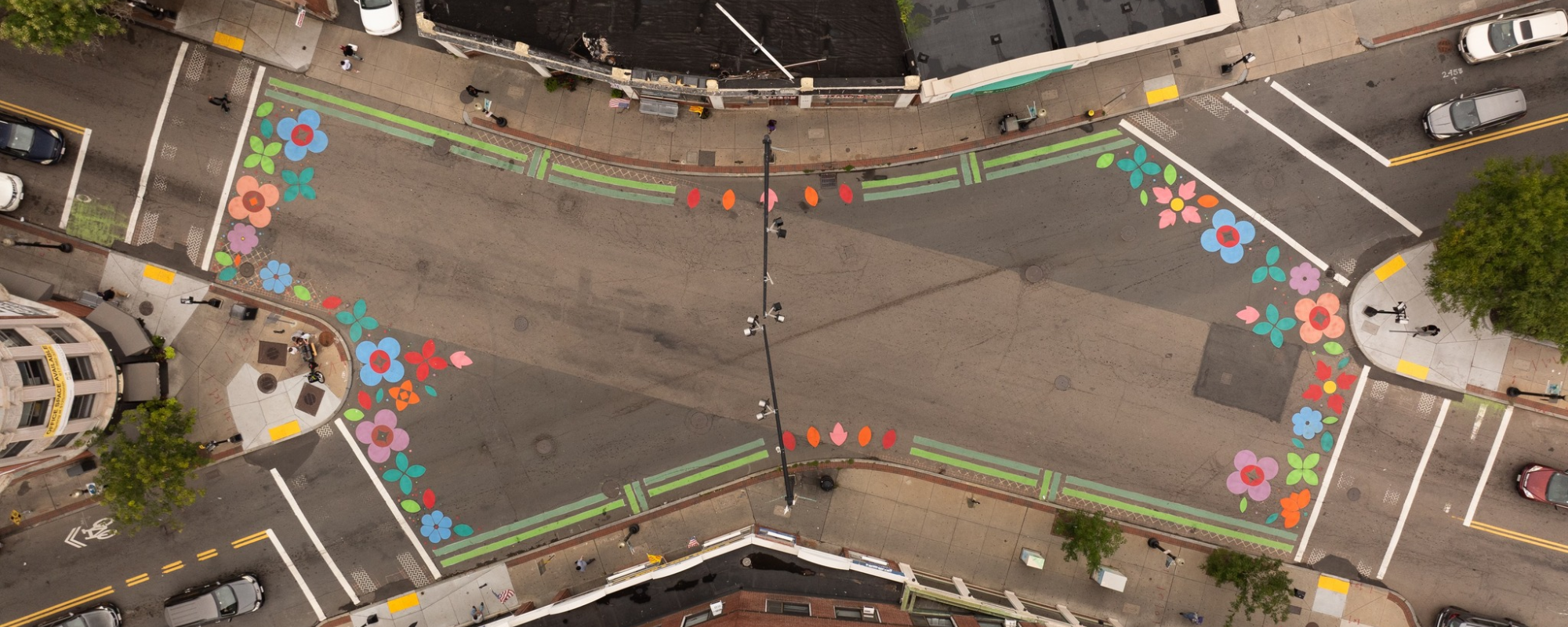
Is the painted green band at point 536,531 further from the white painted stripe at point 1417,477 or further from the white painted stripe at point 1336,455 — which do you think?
the white painted stripe at point 1417,477

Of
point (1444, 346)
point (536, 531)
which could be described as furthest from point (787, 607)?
point (1444, 346)

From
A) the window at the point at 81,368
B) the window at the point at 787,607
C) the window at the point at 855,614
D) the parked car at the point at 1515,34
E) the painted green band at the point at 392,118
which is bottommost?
the window at the point at 787,607

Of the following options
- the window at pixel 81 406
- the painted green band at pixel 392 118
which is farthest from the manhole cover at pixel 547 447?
the window at pixel 81 406

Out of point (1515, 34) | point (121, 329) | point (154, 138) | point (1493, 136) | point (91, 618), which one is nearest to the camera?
point (1515, 34)

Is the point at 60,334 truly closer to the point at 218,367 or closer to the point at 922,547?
the point at 218,367

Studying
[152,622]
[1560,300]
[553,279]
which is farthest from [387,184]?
[1560,300]

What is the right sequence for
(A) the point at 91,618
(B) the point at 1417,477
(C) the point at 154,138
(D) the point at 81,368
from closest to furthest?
(D) the point at 81,368 → (A) the point at 91,618 → (C) the point at 154,138 → (B) the point at 1417,477
